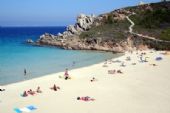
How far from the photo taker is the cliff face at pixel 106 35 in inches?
2825

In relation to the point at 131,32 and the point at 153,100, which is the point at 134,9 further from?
the point at 153,100

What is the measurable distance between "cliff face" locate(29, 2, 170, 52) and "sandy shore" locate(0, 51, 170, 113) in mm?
31267

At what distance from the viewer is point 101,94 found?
2783 centimetres

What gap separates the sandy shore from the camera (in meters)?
23.5

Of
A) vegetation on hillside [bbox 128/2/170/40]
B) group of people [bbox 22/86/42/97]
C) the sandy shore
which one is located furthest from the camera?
vegetation on hillside [bbox 128/2/170/40]

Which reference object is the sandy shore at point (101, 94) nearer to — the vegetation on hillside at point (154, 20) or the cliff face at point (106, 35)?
the cliff face at point (106, 35)

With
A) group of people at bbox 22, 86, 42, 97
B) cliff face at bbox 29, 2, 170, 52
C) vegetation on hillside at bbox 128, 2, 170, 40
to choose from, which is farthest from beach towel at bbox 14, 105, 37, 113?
vegetation on hillside at bbox 128, 2, 170, 40

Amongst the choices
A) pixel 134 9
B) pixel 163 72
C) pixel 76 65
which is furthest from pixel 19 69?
pixel 134 9

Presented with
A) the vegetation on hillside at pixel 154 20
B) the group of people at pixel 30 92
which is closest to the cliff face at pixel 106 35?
the vegetation on hillside at pixel 154 20

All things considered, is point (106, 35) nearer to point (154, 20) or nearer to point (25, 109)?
point (154, 20)

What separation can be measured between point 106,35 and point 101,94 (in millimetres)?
51493

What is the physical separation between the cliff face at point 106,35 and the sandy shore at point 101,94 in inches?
1231

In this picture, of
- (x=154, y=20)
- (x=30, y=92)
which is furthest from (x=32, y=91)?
(x=154, y=20)

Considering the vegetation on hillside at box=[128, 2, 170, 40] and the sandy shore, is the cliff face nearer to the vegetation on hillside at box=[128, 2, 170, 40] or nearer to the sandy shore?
→ the vegetation on hillside at box=[128, 2, 170, 40]
